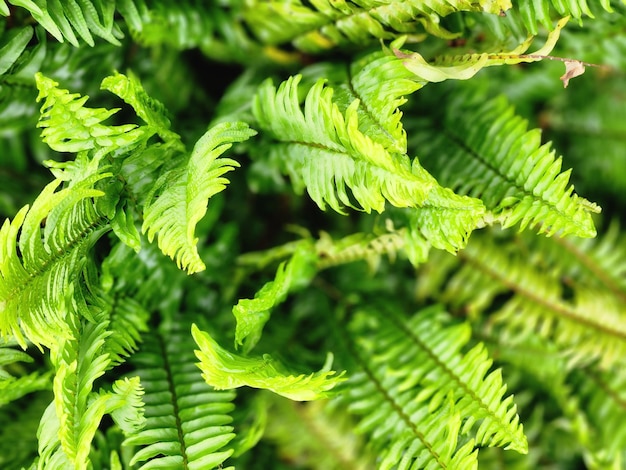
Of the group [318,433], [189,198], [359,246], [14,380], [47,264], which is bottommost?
[318,433]

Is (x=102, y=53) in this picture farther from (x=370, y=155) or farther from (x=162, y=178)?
(x=370, y=155)

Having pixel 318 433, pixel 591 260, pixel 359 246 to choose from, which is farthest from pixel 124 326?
pixel 591 260

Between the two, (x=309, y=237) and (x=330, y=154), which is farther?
(x=309, y=237)

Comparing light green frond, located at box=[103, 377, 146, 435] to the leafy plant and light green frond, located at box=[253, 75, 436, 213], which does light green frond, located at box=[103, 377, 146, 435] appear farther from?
light green frond, located at box=[253, 75, 436, 213]

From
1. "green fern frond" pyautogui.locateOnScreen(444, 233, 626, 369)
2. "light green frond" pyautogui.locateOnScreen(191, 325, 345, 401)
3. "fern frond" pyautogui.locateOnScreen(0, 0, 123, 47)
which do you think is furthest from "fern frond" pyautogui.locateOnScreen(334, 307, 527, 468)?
"fern frond" pyautogui.locateOnScreen(0, 0, 123, 47)

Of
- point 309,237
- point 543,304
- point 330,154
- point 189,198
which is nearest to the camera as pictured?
point 189,198

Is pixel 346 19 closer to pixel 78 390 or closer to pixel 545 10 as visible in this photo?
pixel 545 10

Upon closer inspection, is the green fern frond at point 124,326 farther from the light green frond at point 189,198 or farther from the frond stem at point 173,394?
the light green frond at point 189,198

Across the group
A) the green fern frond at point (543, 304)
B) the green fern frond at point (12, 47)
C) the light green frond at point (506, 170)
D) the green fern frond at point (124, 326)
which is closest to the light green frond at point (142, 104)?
the green fern frond at point (12, 47)
